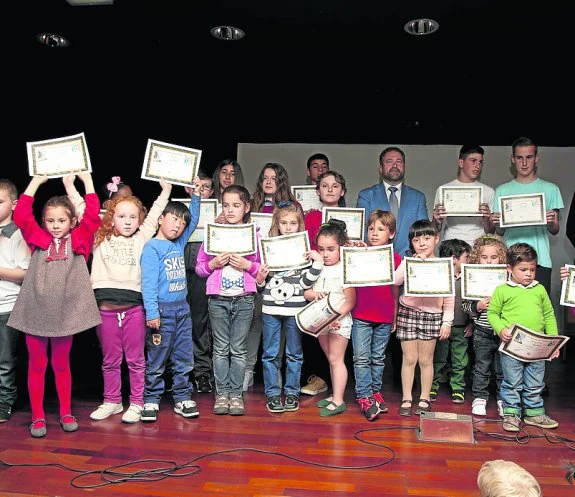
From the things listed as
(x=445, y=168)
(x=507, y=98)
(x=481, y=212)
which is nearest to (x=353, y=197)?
(x=445, y=168)

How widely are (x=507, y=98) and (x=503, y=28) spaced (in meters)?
1.42

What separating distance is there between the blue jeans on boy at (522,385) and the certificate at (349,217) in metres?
1.27

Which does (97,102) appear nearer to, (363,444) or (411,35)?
(411,35)

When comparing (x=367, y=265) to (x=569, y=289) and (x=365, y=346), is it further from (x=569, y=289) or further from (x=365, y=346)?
(x=569, y=289)

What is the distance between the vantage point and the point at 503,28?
470 cm

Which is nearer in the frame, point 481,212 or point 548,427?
point 548,427

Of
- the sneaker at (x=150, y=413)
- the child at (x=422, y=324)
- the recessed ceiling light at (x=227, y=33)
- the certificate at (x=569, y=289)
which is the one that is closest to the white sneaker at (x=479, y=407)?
the child at (x=422, y=324)

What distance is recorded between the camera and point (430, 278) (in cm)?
377

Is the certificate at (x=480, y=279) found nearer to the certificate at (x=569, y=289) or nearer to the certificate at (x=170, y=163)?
the certificate at (x=569, y=289)

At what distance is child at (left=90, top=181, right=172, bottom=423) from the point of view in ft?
12.0

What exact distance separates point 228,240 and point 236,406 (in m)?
1.07

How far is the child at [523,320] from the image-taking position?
364 centimetres

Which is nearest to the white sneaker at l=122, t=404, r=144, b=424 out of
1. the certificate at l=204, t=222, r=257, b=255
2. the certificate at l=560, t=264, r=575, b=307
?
the certificate at l=204, t=222, r=257, b=255

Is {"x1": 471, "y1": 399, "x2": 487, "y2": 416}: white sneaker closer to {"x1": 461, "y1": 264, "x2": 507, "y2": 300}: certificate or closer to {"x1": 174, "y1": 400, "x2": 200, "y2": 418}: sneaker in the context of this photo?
{"x1": 461, "y1": 264, "x2": 507, "y2": 300}: certificate
